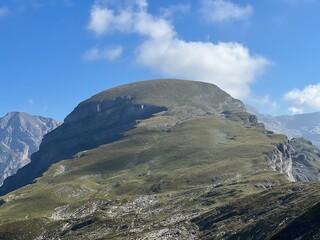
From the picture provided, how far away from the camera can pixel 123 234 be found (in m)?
199

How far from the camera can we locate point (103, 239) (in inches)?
7805

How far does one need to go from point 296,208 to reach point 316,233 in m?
55.6

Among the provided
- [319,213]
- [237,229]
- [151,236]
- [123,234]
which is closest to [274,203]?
[237,229]

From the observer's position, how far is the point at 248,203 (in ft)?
655

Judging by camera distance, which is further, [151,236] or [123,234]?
[123,234]

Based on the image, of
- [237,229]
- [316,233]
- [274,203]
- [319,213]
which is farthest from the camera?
[274,203]

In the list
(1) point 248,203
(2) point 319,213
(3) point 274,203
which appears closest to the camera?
(2) point 319,213

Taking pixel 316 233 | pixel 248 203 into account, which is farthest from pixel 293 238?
pixel 248 203

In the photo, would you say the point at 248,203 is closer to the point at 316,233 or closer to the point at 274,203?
the point at 274,203

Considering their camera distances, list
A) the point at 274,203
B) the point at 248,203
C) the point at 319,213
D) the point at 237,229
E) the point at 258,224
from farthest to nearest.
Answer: the point at 248,203
the point at 274,203
the point at 237,229
the point at 258,224
the point at 319,213

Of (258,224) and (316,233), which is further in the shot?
(258,224)

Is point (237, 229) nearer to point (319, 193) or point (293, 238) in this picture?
point (319, 193)

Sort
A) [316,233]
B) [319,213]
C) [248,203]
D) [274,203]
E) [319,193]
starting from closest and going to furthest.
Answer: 1. [316,233]
2. [319,213]
3. [319,193]
4. [274,203]
5. [248,203]

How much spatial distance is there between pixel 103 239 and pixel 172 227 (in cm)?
2948
